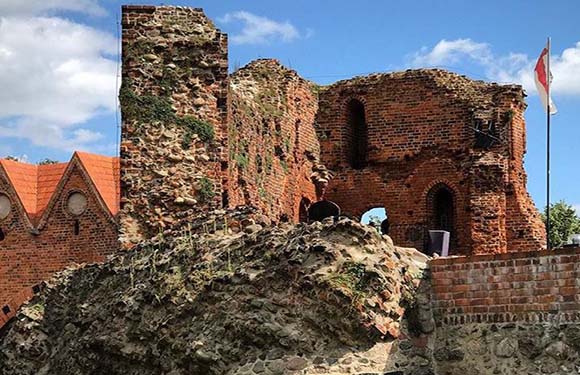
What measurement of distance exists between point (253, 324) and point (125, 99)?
20.1 ft

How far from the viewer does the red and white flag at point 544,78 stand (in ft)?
46.9

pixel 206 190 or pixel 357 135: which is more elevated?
pixel 357 135


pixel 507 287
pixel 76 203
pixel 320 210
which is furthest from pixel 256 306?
pixel 76 203

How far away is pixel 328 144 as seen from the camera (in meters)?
22.6

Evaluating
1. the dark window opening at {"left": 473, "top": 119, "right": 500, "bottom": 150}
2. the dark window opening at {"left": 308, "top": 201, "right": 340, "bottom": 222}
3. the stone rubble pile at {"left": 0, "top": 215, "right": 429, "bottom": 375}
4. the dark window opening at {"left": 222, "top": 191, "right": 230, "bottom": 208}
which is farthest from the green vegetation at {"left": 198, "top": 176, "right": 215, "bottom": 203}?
the dark window opening at {"left": 473, "top": 119, "right": 500, "bottom": 150}

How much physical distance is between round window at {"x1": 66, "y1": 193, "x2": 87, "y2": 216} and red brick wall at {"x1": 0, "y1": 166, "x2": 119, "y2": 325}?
0.12m

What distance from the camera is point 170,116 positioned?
15883 millimetres

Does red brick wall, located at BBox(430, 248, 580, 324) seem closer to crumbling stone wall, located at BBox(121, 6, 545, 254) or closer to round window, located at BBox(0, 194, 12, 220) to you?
crumbling stone wall, located at BBox(121, 6, 545, 254)

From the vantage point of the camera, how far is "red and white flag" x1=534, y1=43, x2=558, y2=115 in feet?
46.9

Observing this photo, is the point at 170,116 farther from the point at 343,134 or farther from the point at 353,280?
the point at 343,134

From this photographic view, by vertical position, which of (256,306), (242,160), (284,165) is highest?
(284,165)

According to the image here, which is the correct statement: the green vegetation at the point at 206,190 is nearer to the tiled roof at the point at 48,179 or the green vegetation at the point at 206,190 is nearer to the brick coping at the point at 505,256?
the brick coping at the point at 505,256

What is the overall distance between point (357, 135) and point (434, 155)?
203 cm

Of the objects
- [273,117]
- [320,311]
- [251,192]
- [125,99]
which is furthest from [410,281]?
[273,117]
